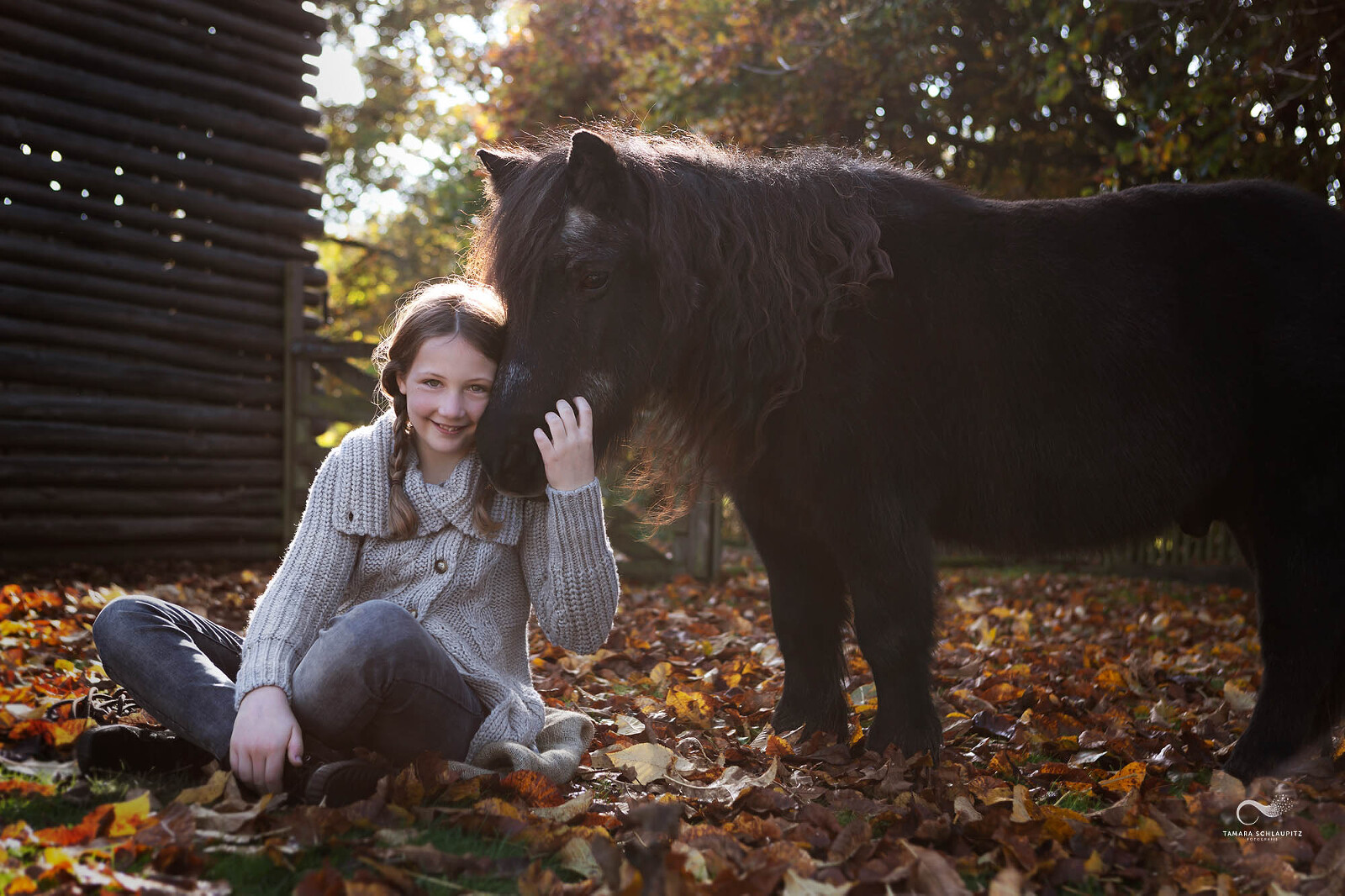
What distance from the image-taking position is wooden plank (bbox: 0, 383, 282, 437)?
23.0ft

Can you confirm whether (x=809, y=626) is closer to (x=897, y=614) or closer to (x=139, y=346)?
(x=897, y=614)

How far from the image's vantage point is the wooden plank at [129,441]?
7.01 meters

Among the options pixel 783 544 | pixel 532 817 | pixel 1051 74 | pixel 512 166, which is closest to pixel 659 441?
pixel 783 544

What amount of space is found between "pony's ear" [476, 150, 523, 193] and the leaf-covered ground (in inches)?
70.6

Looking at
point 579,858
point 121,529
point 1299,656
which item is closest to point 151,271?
point 121,529

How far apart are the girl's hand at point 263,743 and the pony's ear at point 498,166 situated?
1691mm

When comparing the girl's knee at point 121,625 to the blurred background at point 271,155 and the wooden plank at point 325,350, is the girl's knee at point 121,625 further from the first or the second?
the wooden plank at point 325,350

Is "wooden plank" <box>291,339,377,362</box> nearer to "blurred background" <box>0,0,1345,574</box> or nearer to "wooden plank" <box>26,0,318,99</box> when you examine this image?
"blurred background" <box>0,0,1345,574</box>

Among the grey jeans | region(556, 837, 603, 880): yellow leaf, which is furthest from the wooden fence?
region(556, 837, 603, 880): yellow leaf

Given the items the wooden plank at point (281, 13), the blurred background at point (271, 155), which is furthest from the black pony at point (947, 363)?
the wooden plank at point (281, 13)

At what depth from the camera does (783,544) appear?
129 inches

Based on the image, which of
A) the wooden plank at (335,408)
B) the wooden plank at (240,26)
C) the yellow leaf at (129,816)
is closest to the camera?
the yellow leaf at (129,816)

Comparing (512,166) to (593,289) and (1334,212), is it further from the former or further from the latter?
(1334,212)

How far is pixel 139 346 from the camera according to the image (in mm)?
7703
